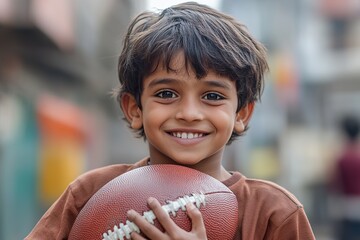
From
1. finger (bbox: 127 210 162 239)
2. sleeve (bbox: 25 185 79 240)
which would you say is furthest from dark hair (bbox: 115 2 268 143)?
finger (bbox: 127 210 162 239)

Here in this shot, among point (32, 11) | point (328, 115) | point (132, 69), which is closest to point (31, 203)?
point (32, 11)

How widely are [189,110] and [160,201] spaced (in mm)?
333

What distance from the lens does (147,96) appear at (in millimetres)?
2908

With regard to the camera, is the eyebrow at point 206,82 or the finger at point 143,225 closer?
the finger at point 143,225


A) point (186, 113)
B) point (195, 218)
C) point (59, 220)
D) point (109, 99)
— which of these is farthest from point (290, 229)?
point (109, 99)

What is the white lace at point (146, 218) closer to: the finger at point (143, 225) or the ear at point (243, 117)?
the finger at point (143, 225)

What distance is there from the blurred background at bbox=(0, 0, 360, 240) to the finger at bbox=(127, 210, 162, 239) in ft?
3.20

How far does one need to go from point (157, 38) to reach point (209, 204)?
1.96ft

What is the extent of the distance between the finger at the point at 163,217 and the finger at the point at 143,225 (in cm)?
3

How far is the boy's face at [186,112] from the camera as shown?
110 inches

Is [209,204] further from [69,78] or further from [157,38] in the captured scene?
[69,78]

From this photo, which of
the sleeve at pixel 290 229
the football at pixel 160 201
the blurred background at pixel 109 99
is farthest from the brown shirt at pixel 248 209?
the blurred background at pixel 109 99

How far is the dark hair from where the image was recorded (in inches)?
111

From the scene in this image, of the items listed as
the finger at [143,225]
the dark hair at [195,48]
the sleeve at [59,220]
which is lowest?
the sleeve at [59,220]
